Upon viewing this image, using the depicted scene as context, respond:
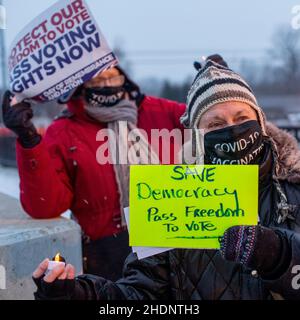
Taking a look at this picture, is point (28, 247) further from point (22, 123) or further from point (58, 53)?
point (58, 53)

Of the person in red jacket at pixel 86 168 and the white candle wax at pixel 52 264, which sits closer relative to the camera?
the white candle wax at pixel 52 264

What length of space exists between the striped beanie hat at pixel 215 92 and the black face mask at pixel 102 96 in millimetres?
622

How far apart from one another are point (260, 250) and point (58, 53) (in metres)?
1.13

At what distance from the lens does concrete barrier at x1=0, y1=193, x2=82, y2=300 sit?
1.65m

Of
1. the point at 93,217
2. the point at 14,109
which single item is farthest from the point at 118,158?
the point at 14,109

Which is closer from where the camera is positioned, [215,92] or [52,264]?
[52,264]

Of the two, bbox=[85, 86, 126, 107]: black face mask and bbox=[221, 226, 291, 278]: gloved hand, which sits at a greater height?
bbox=[85, 86, 126, 107]: black face mask

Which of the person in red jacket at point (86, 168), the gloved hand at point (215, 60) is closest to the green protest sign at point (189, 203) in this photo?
the gloved hand at point (215, 60)

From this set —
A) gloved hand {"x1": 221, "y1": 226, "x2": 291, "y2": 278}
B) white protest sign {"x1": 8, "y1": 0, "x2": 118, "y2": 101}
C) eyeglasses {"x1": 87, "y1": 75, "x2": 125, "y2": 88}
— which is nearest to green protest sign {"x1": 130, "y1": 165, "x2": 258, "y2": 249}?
gloved hand {"x1": 221, "y1": 226, "x2": 291, "y2": 278}

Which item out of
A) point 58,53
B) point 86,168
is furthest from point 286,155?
point 58,53

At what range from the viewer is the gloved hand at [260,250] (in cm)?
99

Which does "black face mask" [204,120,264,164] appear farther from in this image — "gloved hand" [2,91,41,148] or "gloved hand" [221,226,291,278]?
"gloved hand" [2,91,41,148]

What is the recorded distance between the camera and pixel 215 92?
4.16 feet

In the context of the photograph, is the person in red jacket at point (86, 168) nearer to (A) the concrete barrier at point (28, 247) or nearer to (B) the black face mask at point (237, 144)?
(A) the concrete barrier at point (28, 247)
